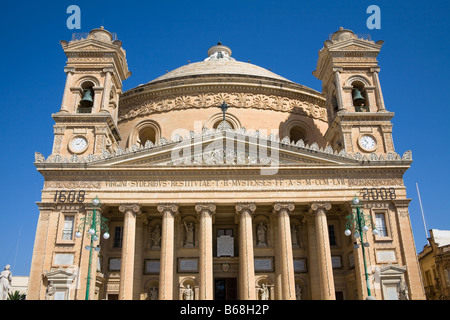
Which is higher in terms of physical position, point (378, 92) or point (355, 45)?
point (355, 45)

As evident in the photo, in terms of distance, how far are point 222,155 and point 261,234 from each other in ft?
20.5

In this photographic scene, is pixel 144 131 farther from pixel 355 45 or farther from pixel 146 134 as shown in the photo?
pixel 355 45

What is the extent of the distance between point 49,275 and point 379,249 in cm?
2043

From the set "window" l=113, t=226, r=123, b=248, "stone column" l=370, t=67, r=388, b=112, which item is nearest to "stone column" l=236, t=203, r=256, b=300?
"window" l=113, t=226, r=123, b=248

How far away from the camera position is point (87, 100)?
32.4m

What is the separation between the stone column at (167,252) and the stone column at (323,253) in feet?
30.1

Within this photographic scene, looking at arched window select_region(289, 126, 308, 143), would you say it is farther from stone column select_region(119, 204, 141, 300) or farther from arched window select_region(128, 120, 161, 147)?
stone column select_region(119, 204, 141, 300)

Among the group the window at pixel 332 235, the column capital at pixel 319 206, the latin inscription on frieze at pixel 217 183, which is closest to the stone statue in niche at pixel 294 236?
the window at pixel 332 235

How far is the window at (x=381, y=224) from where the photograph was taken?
27625 millimetres

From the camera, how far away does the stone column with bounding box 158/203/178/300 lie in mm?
25844

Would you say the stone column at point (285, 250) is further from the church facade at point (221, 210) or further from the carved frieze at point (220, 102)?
the carved frieze at point (220, 102)

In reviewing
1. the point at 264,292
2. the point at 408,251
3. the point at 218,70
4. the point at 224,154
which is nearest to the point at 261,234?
the point at 264,292
